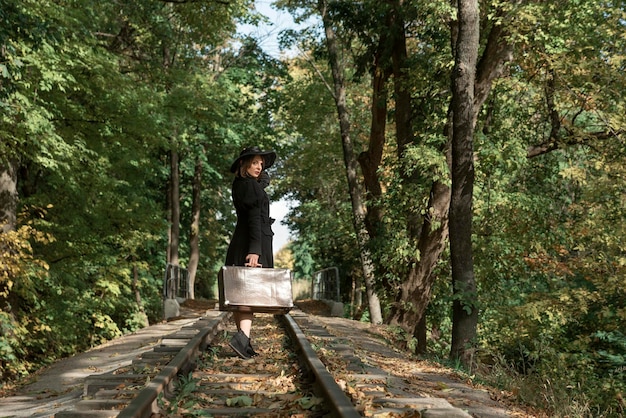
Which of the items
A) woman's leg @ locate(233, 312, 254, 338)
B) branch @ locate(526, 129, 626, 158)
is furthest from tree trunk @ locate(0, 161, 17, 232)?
branch @ locate(526, 129, 626, 158)

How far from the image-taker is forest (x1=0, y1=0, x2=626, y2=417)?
1219 cm

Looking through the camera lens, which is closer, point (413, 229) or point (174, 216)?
point (413, 229)

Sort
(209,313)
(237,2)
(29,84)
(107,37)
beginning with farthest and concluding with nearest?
(107,37) → (237,2) → (209,313) → (29,84)

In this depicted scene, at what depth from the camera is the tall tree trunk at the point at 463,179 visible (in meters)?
9.99

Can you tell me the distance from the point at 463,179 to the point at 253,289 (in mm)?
4412

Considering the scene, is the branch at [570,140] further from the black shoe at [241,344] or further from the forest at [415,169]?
the black shoe at [241,344]

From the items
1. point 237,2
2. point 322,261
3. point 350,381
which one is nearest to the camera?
point 350,381

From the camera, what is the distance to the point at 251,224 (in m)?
7.14

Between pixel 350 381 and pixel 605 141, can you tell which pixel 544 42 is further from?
pixel 350 381

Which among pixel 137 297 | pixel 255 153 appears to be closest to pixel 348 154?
pixel 137 297

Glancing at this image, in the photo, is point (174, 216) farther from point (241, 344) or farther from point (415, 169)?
point (241, 344)

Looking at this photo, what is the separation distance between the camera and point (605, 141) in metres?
16.1

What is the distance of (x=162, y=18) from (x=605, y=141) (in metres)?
13.2

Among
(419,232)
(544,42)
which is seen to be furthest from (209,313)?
(544,42)
